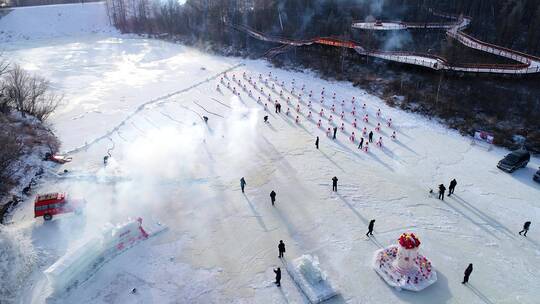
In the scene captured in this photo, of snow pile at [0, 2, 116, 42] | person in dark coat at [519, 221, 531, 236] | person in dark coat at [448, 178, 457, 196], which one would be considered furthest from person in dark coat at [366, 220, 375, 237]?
snow pile at [0, 2, 116, 42]

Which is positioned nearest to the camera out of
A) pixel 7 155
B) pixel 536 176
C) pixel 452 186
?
pixel 452 186

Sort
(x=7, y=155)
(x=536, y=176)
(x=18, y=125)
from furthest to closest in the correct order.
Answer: (x=18, y=125) < (x=536, y=176) < (x=7, y=155)

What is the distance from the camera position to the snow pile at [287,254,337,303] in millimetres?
13398

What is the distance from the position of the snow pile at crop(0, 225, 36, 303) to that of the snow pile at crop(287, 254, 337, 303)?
10080 mm

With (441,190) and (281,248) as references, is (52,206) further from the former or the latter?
(441,190)

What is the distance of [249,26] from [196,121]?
3552cm

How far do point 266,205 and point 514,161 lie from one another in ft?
48.0

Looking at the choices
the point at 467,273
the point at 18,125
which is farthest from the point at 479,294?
the point at 18,125

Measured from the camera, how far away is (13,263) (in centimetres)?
1440

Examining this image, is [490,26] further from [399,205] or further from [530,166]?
[399,205]

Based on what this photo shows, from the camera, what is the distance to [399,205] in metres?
18.8

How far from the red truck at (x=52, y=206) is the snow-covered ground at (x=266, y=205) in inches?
15.9

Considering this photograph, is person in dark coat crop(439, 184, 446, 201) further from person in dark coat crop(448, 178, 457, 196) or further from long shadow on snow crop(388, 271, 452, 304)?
long shadow on snow crop(388, 271, 452, 304)

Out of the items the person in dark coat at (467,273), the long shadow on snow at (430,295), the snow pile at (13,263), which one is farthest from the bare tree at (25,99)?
the person in dark coat at (467,273)
